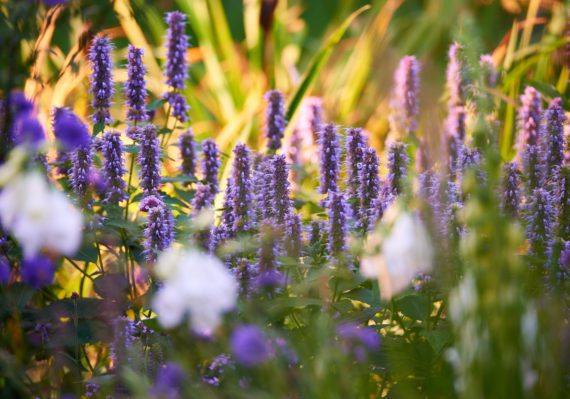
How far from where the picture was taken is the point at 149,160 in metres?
2.62

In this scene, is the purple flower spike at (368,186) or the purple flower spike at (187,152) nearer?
the purple flower spike at (368,186)

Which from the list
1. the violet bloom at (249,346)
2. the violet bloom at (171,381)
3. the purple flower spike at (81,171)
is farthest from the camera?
the purple flower spike at (81,171)

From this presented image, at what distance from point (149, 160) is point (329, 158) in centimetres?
60

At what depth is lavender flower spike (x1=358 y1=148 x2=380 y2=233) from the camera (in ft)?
8.20

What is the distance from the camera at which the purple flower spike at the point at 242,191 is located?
99.7 inches

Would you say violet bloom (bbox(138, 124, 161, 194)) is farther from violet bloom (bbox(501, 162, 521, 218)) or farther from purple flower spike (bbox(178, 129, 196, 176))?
violet bloom (bbox(501, 162, 521, 218))

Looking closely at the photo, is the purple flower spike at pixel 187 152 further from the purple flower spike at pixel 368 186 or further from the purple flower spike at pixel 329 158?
the purple flower spike at pixel 368 186

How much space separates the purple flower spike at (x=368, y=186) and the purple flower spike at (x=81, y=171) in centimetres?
86

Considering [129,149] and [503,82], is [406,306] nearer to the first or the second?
[129,149]

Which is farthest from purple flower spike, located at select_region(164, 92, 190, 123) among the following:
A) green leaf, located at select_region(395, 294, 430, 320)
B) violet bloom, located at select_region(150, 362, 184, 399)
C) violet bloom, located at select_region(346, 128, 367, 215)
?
violet bloom, located at select_region(150, 362, 184, 399)

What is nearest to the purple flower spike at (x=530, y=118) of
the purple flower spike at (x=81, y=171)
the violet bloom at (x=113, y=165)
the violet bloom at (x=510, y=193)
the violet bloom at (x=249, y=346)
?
the violet bloom at (x=510, y=193)

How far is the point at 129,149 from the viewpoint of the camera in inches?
106

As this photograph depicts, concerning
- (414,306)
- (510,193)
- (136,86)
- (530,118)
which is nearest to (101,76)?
(136,86)

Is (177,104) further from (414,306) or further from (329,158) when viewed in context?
(414,306)
